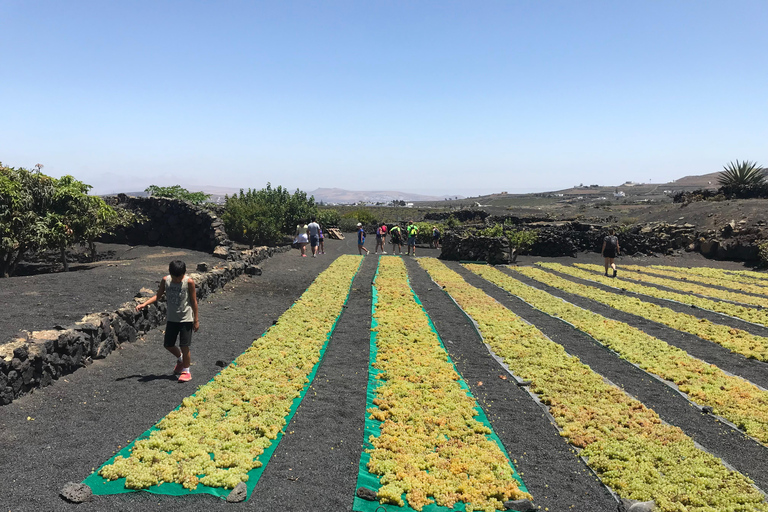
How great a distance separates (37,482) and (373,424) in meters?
3.48

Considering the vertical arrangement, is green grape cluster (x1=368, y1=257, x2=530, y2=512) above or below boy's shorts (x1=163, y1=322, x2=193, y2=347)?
Result: below

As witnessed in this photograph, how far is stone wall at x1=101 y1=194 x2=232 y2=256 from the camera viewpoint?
26984 millimetres

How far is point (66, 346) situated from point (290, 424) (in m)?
3.87

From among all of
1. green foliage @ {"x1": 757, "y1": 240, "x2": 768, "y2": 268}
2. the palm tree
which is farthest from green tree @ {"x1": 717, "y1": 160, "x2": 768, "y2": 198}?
green foliage @ {"x1": 757, "y1": 240, "x2": 768, "y2": 268}

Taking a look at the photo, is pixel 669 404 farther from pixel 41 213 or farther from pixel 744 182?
pixel 744 182

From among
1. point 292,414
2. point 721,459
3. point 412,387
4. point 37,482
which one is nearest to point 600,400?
point 721,459

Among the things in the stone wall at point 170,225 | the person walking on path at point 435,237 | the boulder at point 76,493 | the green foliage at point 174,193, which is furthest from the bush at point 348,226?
the boulder at point 76,493

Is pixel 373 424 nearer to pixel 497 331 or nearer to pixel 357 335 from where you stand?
pixel 357 335

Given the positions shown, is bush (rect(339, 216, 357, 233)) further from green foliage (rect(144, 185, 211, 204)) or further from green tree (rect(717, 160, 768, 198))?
green tree (rect(717, 160, 768, 198))

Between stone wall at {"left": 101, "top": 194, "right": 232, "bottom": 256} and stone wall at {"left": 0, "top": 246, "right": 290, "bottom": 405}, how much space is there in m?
17.3

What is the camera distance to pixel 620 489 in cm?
457

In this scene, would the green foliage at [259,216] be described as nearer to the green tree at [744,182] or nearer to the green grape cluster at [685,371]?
the green grape cluster at [685,371]

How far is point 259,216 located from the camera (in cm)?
3158

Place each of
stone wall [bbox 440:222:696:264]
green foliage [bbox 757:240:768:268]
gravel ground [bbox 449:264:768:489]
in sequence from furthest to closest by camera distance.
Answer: stone wall [bbox 440:222:696:264] < green foliage [bbox 757:240:768:268] < gravel ground [bbox 449:264:768:489]
